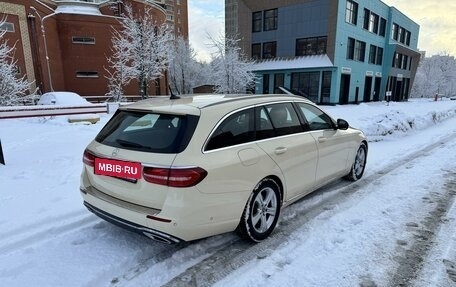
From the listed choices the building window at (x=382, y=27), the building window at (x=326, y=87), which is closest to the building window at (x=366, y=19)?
the building window at (x=382, y=27)

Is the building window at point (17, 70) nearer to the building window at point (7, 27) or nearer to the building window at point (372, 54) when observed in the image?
the building window at point (7, 27)

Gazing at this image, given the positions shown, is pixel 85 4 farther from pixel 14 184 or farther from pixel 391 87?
pixel 391 87

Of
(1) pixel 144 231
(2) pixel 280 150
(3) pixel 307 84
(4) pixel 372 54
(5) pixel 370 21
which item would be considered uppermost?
(5) pixel 370 21

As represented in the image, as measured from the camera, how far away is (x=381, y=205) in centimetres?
472

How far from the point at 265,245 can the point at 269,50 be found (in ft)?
104

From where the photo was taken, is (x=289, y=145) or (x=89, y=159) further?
(x=289, y=145)

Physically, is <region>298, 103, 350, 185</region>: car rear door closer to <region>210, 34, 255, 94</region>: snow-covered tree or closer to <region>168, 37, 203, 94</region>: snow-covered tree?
<region>210, 34, 255, 94</region>: snow-covered tree

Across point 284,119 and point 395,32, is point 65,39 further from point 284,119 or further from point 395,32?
point 395,32

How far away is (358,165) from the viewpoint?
19.5 feet

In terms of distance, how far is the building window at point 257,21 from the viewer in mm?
33487

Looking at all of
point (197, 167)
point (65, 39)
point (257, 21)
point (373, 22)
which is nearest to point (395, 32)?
point (373, 22)

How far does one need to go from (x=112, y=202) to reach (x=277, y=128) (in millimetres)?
2095

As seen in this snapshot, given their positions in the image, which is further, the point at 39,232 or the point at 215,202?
the point at 39,232

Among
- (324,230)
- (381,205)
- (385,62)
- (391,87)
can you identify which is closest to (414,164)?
(381,205)
